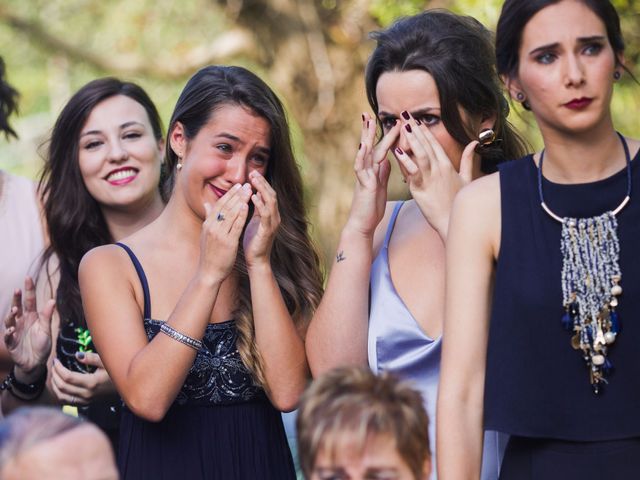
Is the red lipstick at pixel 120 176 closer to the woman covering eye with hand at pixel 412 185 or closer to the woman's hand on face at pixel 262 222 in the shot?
the woman's hand on face at pixel 262 222

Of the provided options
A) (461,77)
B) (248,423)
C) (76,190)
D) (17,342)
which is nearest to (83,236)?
(76,190)

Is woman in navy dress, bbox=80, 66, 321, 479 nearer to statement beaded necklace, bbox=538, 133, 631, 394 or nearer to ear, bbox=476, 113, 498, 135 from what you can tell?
ear, bbox=476, 113, 498, 135

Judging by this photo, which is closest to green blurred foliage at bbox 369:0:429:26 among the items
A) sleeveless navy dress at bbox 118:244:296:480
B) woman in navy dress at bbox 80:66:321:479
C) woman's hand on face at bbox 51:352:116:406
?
woman in navy dress at bbox 80:66:321:479

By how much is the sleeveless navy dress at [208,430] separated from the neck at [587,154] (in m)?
1.26

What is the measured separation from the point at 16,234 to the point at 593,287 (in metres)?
2.74

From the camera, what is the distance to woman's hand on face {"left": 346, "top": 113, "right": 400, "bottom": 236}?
12.3ft

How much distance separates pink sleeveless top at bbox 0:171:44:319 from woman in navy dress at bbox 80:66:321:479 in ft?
3.31

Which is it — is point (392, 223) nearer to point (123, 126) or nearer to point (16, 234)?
point (123, 126)

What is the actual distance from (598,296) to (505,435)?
505 millimetres

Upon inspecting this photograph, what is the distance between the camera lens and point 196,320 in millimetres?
3588

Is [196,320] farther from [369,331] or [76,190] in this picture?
[76,190]

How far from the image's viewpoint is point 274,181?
4098 millimetres

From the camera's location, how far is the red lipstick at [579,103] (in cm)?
296

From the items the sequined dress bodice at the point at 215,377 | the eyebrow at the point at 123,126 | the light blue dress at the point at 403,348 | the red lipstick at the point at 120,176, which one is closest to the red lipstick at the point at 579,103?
the light blue dress at the point at 403,348
